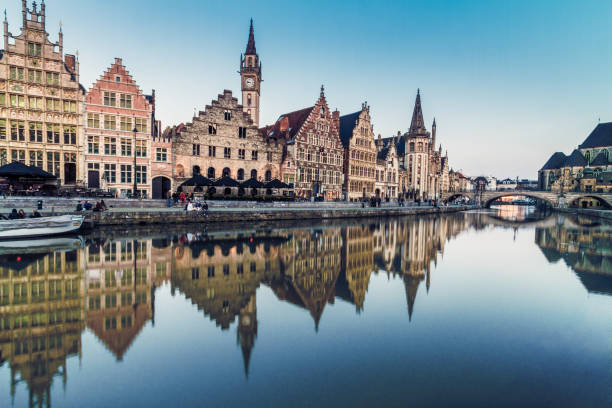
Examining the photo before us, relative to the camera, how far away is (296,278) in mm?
11469

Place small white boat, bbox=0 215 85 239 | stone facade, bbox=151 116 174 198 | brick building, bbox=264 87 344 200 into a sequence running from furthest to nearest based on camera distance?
brick building, bbox=264 87 344 200
stone facade, bbox=151 116 174 198
small white boat, bbox=0 215 85 239

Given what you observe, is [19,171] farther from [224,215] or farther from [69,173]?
[224,215]

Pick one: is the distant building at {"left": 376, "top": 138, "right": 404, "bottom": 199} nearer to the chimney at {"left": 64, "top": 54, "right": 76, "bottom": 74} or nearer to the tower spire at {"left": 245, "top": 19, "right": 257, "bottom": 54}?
the tower spire at {"left": 245, "top": 19, "right": 257, "bottom": 54}

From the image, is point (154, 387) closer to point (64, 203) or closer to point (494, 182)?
point (64, 203)

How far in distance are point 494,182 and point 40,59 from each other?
216 meters

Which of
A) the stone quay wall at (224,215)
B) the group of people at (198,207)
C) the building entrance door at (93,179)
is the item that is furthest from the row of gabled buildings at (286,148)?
the stone quay wall at (224,215)

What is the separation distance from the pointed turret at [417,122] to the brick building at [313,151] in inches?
1278

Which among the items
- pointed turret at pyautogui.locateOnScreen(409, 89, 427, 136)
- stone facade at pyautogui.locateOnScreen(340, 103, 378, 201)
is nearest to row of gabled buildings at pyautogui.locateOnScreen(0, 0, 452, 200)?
stone facade at pyautogui.locateOnScreen(340, 103, 378, 201)

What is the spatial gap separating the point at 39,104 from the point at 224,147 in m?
17.3

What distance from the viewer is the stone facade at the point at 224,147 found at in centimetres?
3491

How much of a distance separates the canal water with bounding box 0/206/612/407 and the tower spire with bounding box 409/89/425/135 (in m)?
64.2

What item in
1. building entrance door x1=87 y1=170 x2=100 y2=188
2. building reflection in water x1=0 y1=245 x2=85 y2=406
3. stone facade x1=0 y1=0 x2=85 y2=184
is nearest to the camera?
building reflection in water x1=0 y1=245 x2=85 y2=406

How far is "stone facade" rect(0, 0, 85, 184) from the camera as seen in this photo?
2834cm

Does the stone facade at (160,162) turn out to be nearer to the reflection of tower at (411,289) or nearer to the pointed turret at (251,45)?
the pointed turret at (251,45)
